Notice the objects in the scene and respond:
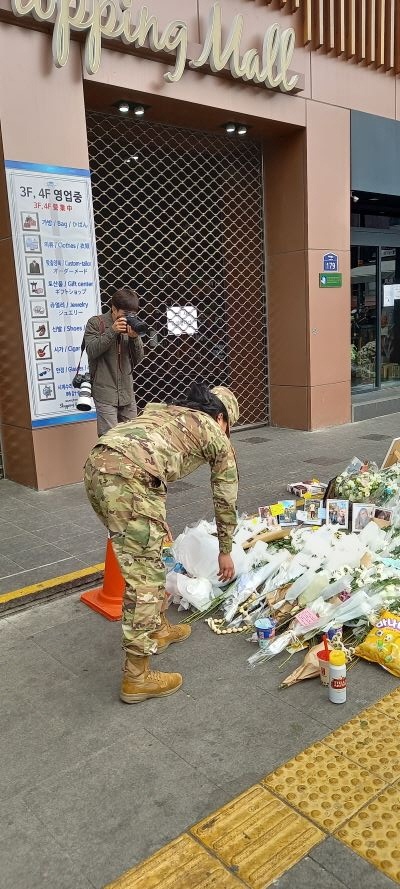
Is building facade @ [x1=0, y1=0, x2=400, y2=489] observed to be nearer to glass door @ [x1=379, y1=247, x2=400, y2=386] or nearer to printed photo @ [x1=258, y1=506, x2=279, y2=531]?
glass door @ [x1=379, y1=247, x2=400, y2=386]

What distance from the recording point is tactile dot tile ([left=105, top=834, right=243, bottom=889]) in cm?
193

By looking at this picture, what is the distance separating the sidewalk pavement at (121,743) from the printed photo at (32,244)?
3.26 meters

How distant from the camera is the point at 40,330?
19.6 feet

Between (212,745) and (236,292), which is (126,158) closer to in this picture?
(236,292)

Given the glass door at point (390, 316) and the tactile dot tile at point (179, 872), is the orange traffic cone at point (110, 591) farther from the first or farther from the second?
the glass door at point (390, 316)

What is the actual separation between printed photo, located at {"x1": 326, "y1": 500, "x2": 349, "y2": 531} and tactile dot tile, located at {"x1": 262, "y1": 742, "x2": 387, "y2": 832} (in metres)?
2.23

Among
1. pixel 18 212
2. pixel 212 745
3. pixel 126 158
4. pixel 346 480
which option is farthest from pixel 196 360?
pixel 212 745

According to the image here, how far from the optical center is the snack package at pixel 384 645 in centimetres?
303

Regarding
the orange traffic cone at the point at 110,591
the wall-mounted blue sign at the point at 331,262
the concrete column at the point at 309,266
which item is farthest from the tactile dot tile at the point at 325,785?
the wall-mounted blue sign at the point at 331,262

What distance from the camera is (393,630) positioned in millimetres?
3162

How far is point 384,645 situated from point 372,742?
634 millimetres

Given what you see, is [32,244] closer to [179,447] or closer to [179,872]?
[179,447]

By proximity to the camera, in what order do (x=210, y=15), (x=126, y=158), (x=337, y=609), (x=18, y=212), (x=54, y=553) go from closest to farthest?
(x=337, y=609) → (x=54, y=553) → (x=18, y=212) → (x=210, y=15) → (x=126, y=158)

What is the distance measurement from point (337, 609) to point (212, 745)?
1.07 meters
